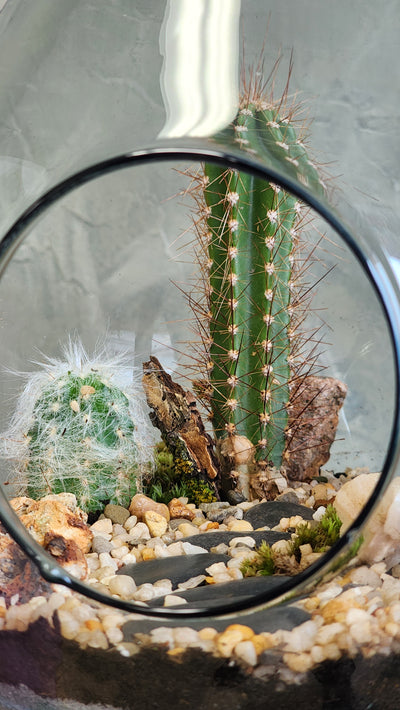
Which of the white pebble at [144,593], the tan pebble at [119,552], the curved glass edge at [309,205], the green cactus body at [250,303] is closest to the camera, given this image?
the curved glass edge at [309,205]

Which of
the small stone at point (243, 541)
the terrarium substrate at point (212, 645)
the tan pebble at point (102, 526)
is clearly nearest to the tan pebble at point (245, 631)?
the terrarium substrate at point (212, 645)

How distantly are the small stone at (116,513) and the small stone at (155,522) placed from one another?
22 millimetres

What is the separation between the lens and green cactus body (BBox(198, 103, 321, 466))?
25.5 inches

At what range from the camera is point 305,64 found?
47 centimetres

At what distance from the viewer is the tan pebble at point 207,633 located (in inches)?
15.2

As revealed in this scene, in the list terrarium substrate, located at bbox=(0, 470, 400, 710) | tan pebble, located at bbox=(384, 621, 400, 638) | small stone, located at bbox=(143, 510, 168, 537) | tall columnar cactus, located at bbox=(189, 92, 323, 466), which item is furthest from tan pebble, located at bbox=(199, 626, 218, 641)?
tall columnar cactus, located at bbox=(189, 92, 323, 466)

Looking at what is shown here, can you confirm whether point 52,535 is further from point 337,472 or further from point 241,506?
point 337,472

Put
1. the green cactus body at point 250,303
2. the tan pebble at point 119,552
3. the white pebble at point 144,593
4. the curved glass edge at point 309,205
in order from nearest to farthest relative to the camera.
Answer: the curved glass edge at point 309,205 < the white pebble at point 144,593 < the tan pebble at point 119,552 < the green cactus body at point 250,303

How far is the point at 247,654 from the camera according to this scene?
0.38 m

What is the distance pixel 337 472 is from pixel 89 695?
36 centimetres

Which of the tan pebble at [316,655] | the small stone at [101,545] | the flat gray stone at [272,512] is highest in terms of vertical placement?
the flat gray stone at [272,512]

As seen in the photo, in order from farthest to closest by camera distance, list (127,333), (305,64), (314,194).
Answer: (127,333), (305,64), (314,194)

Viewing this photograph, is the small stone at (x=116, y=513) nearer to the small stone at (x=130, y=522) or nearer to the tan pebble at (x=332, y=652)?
the small stone at (x=130, y=522)

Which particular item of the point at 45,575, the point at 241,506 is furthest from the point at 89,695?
the point at 241,506
